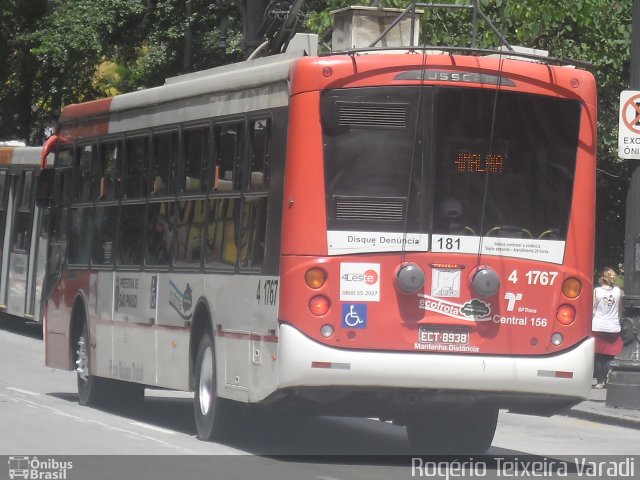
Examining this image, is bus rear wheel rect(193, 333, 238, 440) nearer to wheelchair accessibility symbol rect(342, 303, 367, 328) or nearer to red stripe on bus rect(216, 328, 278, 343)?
red stripe on bus rect(216, 328, 278, 343)

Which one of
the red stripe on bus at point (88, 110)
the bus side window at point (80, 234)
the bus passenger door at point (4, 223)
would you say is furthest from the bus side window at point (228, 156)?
the bus passenger door at point (4, 223)

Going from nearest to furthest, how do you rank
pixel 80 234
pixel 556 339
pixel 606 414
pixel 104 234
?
pixel 556 339, pixel 104 234, pixel 80 234, pixel 606 414

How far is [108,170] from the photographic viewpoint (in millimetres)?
16156

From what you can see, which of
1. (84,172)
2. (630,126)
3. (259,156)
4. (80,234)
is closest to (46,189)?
(84,172)

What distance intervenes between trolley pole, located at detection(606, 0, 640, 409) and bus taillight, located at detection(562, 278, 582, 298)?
674cm

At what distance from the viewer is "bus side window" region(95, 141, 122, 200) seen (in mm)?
15867

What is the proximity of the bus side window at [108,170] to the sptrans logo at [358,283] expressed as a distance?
5.10m

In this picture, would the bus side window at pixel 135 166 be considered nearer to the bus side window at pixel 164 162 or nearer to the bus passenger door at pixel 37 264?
the bus side window at pixel 164 162

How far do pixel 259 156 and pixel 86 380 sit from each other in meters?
5.22

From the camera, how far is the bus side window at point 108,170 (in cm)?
1587

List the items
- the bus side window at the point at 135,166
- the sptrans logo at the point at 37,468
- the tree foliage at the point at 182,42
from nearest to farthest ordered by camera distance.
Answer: the sptrans logo at the point at 37,468 → the bus side window at the point at 135,166 → the tree foliage at the point at 182,42

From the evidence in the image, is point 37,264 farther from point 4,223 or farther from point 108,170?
point 108,170

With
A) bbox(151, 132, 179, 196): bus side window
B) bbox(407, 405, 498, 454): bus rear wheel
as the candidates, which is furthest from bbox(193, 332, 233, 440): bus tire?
bbox(151, 132, 179, 196): bus side window

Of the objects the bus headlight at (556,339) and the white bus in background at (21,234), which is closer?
the bus headlight at (556,339)
